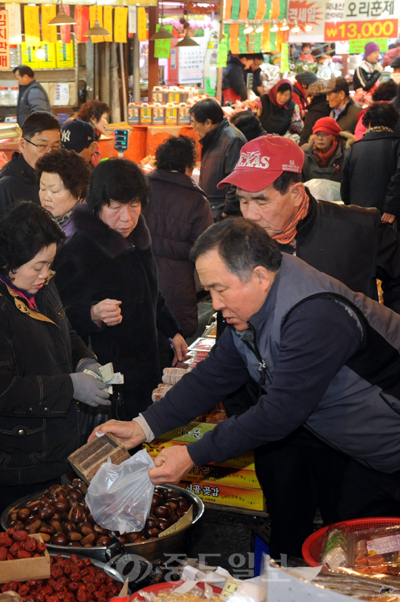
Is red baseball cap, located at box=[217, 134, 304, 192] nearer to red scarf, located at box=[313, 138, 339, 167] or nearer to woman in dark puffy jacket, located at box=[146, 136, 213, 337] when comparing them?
woman in dark puffy jacket, located at box=[146, 136, 213, 337]

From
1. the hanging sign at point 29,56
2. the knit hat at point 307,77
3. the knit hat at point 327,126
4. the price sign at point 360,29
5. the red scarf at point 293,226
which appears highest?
the price sign at point 360,29

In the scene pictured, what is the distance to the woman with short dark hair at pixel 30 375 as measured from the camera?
255cm

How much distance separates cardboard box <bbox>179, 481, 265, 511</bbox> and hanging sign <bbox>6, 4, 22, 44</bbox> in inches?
334

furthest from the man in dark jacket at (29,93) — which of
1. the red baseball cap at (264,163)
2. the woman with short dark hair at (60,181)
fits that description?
the red baseball cap at (264,163)

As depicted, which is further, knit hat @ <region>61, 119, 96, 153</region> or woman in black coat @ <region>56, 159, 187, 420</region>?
knit hat @ <region>61, 119, 96, 153</region>

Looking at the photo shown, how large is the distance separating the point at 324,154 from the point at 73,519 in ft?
18.8

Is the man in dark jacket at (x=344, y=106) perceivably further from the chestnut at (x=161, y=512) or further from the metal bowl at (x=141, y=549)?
the metal bowl at (x=141, y=549)

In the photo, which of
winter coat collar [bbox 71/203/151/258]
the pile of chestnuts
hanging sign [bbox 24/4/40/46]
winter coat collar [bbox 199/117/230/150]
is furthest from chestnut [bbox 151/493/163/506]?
hanging sign [bbox 24/4/40/46]

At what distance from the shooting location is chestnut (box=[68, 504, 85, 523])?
92.5 inches

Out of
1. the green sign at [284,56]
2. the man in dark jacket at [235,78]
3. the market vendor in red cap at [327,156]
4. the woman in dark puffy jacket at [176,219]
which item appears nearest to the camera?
the woman in dark puffy jacket at [176,219]

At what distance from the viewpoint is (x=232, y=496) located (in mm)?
3338

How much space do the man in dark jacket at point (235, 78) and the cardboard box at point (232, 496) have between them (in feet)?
36.8

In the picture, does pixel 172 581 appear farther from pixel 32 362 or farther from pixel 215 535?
pixel 215 535

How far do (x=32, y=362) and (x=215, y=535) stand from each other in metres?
1.72
